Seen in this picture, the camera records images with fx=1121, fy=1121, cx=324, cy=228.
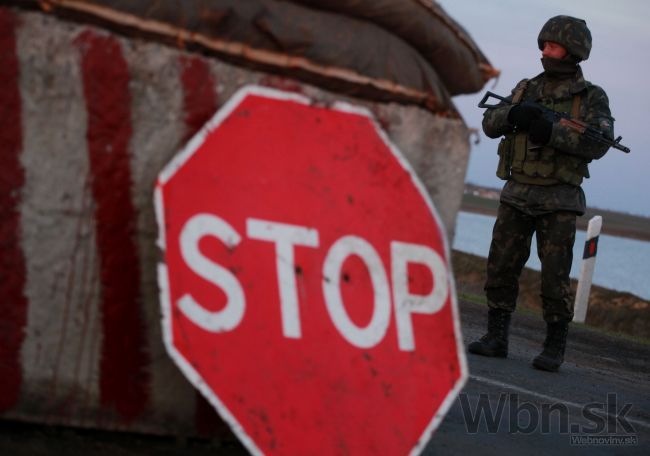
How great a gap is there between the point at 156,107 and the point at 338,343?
714mm

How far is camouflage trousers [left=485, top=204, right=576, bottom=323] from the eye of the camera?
6449 millimetres

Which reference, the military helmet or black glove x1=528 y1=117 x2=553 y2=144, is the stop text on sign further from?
the military helmet

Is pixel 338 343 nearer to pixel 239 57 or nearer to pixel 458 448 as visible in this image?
pixel 239 57

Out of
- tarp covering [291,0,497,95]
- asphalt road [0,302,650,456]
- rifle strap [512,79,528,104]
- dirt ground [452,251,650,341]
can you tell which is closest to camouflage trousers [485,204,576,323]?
asphalt road [0,302,650,456]

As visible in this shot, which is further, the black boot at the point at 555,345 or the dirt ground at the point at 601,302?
the dirt ground at the point at 601,302

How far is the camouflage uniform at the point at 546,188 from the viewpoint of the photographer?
6434mm

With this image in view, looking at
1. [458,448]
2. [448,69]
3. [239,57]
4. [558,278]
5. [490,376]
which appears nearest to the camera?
[239,57]

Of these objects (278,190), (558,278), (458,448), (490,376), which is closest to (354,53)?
(278,190)

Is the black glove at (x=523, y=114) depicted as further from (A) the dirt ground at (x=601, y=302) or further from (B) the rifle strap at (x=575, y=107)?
(A) the dirt ground at (x=601, y=302)

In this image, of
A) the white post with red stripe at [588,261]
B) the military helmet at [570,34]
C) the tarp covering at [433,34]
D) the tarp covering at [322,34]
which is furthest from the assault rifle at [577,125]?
the white post with red stripe at [588,261]

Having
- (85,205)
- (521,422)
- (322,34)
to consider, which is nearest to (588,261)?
(521,422)

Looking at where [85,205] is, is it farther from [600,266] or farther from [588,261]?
[600,266]

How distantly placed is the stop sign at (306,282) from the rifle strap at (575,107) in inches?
154

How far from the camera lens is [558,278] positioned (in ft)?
21.4
